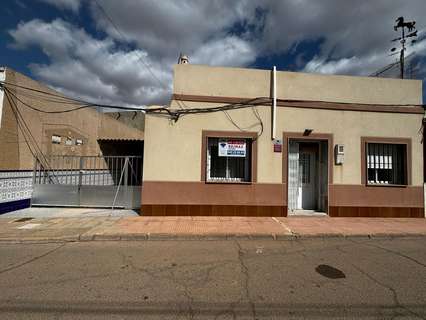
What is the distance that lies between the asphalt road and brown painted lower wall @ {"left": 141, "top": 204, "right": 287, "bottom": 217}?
7.24ft

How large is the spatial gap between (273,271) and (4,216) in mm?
8140

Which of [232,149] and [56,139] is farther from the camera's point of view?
[56,139]

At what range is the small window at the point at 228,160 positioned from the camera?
8.05m

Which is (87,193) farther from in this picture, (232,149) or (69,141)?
(232,149)

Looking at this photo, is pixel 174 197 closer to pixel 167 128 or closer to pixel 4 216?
pixel 167 128

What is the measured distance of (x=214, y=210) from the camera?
7.80 meters

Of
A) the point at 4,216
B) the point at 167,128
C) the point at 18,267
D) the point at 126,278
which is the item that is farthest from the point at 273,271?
the point at 4,216

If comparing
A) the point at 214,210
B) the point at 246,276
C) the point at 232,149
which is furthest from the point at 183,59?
the point at 246,276

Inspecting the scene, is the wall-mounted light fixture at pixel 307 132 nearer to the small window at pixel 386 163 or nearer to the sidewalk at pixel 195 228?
the small window at pixel 386 163

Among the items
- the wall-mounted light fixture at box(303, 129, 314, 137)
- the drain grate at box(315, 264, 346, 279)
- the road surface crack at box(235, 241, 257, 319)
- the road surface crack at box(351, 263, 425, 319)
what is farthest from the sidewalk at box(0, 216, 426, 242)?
the wall-mounted light fixture at box(303, 129, 314, 137)

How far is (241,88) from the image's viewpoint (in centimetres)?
812

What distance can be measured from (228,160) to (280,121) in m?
2.18

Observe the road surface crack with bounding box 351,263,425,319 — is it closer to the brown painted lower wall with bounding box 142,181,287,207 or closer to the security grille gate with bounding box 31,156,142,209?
the brown painted lower wall with bounding box 142,181,287,207

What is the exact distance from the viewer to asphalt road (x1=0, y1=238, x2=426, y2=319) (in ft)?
9.54
